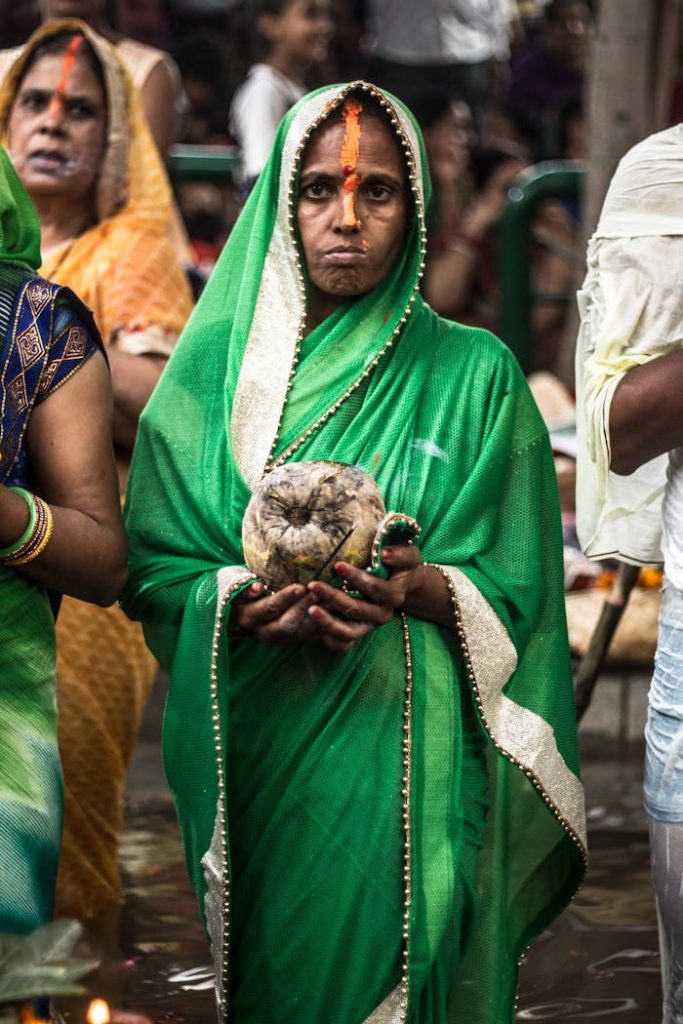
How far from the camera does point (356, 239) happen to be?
3.66 m

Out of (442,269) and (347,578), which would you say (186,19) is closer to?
(442,269)

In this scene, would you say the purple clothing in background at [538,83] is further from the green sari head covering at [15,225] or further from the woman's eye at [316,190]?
the green sari head covering at [15,225]

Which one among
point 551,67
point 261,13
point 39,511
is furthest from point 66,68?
point 551,67

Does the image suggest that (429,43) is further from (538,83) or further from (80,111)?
(80,111)

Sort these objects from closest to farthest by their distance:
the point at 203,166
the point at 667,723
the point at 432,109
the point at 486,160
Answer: the point at 667,723, the point at 203,166, the point at 432,109, the point at 486,160

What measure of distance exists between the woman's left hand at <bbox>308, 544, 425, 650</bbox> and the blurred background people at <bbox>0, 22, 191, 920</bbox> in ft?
4.32

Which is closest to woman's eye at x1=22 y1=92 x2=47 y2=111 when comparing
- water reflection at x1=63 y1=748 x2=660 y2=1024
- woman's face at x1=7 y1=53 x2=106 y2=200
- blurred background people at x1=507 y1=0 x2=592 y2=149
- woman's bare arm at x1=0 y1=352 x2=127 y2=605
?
woman's face at x1=7 y1=53 x2=106 y2=200

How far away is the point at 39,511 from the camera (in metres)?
3.23

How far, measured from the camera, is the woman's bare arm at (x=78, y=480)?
3299 millimetres

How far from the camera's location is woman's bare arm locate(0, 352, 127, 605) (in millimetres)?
3299

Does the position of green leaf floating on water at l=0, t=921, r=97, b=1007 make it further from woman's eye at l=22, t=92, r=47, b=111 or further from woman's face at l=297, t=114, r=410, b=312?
woman's eye at l=22, t=92, r=47, b=111

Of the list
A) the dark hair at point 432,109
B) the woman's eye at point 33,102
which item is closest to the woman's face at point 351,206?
the woman's eye at point 33,102

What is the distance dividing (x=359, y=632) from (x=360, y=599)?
6 cm

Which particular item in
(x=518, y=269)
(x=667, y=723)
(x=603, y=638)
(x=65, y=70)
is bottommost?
(x=603, y=638)
